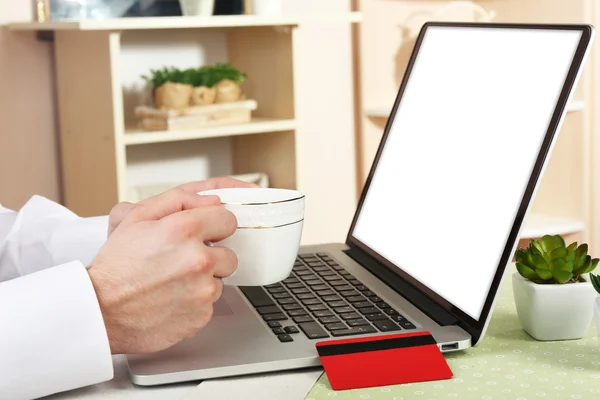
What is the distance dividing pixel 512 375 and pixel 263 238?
0.77ft

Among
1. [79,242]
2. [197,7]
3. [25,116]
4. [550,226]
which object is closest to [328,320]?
[79,242]

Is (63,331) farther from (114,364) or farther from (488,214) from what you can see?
(488,214)

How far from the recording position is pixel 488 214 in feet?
2.64

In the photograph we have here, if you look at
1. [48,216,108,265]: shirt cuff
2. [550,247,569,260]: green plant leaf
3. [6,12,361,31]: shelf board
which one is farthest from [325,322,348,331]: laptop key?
[6,12,361,31]: shelf board

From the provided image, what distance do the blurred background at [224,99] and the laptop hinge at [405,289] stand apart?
1083 mm

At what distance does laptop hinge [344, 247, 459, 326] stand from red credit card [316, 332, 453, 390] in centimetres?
5

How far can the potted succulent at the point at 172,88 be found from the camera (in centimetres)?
216

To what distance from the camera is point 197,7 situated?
2.21m

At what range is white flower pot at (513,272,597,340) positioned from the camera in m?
0.79

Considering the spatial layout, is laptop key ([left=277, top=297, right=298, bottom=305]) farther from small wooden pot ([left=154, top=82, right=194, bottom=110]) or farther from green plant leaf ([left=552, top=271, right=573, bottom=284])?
small wooden pot ([left=154, top=82, right=194, bottom=110])

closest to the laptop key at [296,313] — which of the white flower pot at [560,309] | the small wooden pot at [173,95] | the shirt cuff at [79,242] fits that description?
the white flower pot at [560,309]

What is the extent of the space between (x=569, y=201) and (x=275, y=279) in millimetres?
2140

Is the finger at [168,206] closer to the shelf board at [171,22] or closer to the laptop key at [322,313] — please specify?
the laptop key at [322,313]

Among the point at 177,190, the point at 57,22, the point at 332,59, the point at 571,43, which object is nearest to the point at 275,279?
the point at 177,190
